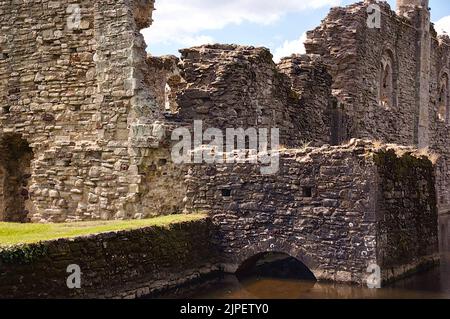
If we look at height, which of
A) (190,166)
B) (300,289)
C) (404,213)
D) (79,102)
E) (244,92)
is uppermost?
(244,92)

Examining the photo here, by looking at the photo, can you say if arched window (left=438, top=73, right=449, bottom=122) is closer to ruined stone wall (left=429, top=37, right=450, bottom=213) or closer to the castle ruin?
ruined stone wall (left=429, top=37, right=450, bottom=213)

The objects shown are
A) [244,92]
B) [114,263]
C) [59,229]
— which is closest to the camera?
[114,263]

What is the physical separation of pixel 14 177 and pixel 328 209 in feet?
26.7

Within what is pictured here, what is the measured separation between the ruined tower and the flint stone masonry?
45.9 feet

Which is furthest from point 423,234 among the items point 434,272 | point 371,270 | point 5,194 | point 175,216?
point 5,194

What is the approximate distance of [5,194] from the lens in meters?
14.0

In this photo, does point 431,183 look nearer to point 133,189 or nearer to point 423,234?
point 423,234

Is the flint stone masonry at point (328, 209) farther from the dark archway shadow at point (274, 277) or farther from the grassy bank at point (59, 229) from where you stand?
the grassy bank at point (59, 229)

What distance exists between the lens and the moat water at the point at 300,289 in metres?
9.21

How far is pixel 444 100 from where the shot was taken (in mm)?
28734

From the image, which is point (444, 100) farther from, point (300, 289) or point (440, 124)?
point (300, 289)

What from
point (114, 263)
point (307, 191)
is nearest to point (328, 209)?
point (307, 191)

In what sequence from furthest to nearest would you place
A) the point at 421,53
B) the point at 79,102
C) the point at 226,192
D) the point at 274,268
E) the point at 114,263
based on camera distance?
1. the point at 421,53
2. the point at 79,102
3. the point at 274,268
4. the point at 226,192
5. the point at 114,263
